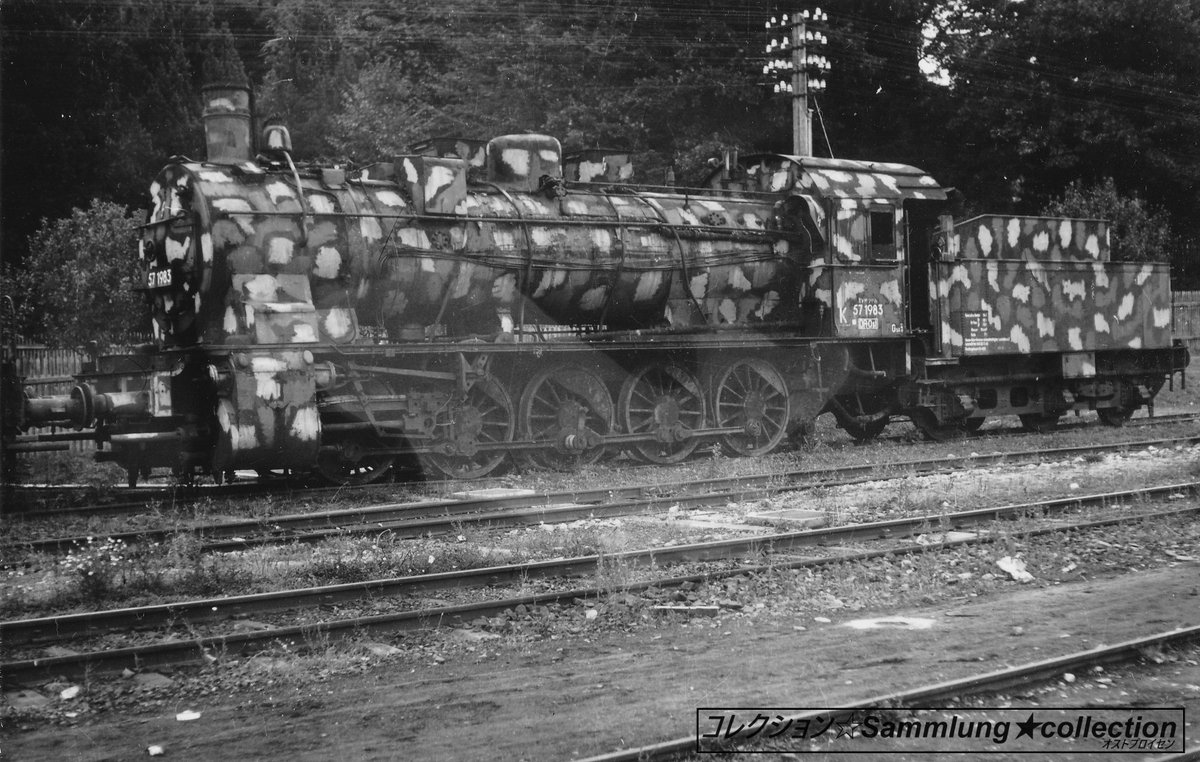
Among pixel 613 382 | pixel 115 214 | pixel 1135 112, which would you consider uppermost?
pixel 1135 112

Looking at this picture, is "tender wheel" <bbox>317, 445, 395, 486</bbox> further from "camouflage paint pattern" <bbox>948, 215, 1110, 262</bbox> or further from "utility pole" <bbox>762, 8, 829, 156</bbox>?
"utility pole" <bbox>762, 8, 829, 156</bbox>

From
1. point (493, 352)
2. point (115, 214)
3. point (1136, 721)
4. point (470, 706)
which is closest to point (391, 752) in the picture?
point (470, 706)

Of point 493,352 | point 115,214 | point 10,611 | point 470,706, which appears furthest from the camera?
point 115,214

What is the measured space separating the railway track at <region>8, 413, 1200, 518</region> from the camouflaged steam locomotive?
28 centimetres

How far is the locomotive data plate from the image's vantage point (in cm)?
1189

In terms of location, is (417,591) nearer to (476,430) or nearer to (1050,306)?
(476,430)

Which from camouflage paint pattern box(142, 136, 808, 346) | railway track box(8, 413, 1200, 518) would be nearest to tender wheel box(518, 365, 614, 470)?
camouflage paint pattern box(142, 136, 808, 346)

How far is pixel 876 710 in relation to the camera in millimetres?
5066

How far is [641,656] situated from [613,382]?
28.0 feet

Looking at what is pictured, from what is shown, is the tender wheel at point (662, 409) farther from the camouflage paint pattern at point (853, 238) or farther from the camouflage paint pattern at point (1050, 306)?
the camouflage paint pattern at point (1050, 306)

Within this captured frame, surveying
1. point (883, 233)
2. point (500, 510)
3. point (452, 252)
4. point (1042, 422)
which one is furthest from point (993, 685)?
point (1042, 422)

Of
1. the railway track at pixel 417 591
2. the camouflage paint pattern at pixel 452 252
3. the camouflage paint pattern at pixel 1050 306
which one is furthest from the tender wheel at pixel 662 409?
the railway track at pixel 417 591

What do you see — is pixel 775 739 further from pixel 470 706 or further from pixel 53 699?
pixel 53 699

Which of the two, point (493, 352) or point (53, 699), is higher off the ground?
point (493, 352)
